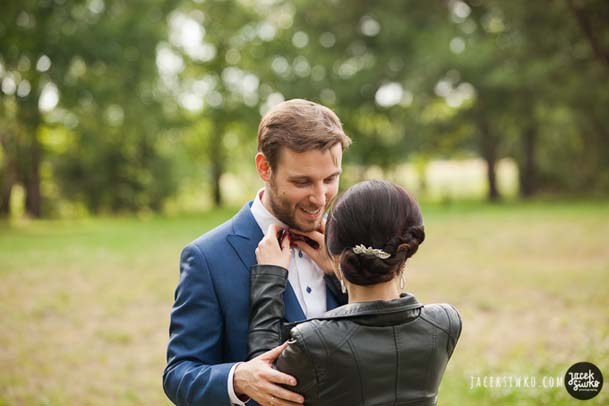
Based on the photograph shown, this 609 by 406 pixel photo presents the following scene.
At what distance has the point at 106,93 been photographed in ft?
92.6

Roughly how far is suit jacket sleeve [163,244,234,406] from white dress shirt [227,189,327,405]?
0.36 metres

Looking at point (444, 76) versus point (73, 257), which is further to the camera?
point (444, 76)

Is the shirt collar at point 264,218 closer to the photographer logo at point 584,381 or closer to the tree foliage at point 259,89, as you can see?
the photographer logo at point 584,381

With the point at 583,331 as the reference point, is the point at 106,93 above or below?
above

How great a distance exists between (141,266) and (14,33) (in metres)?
15.4

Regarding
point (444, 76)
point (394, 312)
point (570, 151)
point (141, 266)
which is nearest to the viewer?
point (394, 312)

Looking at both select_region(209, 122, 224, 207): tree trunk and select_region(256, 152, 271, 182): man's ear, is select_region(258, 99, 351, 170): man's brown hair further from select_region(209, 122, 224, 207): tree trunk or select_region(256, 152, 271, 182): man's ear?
select_region(209, 122, 224, 207): tree trunk

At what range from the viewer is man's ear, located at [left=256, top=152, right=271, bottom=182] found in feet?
9.71

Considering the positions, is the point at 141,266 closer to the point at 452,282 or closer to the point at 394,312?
the point at 452,282

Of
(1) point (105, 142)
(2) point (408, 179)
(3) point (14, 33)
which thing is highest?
(3) point (14, 33)

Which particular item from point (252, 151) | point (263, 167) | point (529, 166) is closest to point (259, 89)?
point (252, 151)

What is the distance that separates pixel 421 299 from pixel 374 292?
29.1ft

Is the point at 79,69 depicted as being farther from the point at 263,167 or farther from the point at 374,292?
the point at 374,292

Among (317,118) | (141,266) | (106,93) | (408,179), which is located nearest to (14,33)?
(106,93)
